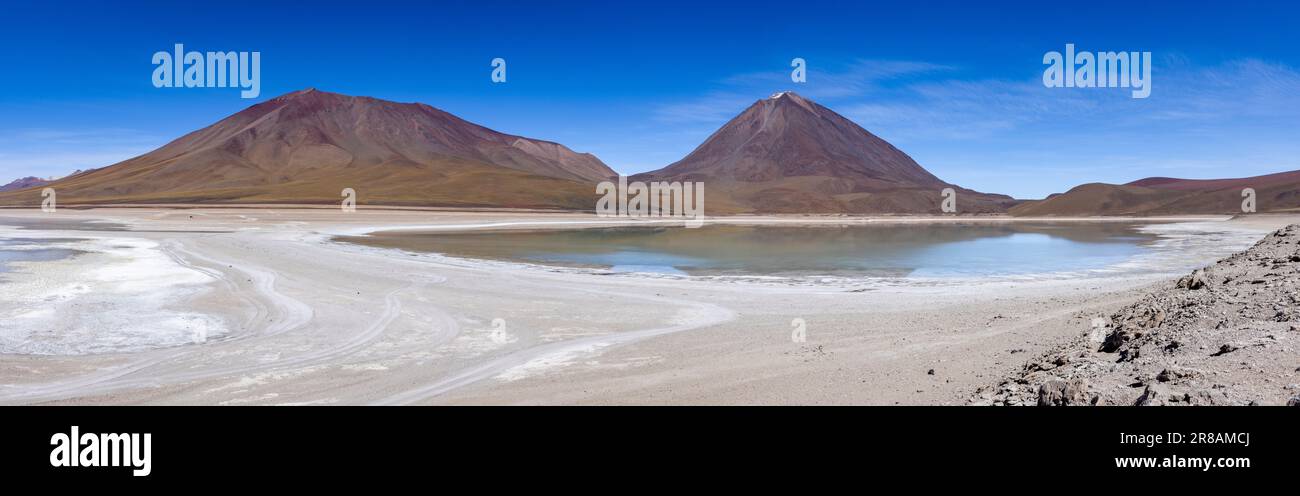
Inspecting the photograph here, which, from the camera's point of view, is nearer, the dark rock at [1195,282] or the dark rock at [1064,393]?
the dark rock at [1064,393]

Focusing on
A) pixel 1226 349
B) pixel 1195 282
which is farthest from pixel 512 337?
pixel 1195 282

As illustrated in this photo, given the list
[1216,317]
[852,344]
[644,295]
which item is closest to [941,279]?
[644,295]

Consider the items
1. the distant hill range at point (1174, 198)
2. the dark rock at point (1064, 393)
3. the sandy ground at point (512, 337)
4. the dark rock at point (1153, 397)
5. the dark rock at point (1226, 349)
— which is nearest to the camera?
the dark rock at point (1153, 397)

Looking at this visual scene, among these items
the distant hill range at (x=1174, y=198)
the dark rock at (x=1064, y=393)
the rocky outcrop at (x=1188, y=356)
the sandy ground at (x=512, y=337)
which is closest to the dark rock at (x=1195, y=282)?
the rocky outcrop at (x=1188, y=356)

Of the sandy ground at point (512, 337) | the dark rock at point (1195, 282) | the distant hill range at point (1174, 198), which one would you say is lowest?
the sandy ground at point (512, 337)

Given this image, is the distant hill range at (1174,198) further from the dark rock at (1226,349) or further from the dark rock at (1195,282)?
the dark rock at (1226,349)

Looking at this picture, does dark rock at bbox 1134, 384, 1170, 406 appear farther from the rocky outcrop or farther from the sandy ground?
the sandy ground
